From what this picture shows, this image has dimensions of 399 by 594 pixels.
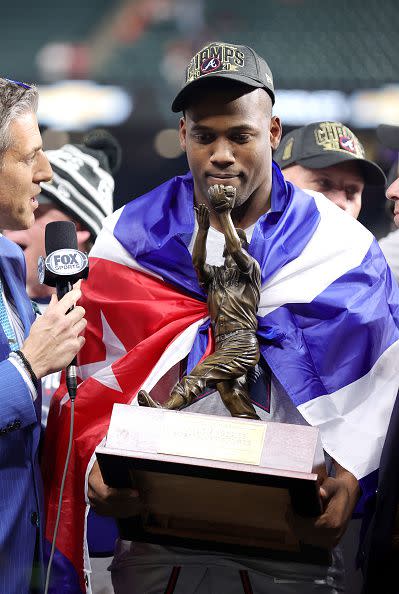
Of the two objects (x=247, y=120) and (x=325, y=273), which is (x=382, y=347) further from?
(x=247, y=120)

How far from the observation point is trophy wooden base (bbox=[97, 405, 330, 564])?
1.61 metres

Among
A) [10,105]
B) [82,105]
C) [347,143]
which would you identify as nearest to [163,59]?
[82,105]

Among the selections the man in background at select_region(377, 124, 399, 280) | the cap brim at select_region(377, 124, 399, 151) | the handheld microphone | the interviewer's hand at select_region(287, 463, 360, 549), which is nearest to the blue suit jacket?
the handheld microphone

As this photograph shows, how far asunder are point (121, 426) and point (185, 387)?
0.47 ft

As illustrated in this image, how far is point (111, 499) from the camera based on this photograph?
1771 millimetres

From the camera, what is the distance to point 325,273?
1.91 metres

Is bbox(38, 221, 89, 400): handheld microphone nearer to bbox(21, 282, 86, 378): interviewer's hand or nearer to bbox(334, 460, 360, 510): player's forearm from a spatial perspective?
bbox(21, 282, 86, 378): interviewer's hand

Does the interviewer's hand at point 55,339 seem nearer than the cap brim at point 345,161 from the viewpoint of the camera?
Yes

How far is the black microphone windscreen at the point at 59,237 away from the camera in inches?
79.4

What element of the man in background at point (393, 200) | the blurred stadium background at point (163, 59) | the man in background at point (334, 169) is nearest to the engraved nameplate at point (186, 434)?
the man in background at point (393, 200)

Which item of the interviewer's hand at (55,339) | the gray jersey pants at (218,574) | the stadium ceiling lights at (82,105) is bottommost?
the gray jersey pants at (218,574)

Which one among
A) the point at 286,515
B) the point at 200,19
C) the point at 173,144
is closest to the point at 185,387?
the point at 286,515

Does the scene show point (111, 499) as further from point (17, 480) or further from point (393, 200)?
point (393, 200)

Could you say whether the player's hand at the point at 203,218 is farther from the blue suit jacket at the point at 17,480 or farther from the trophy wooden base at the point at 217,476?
the blue suit jacket at the point at 17,480
